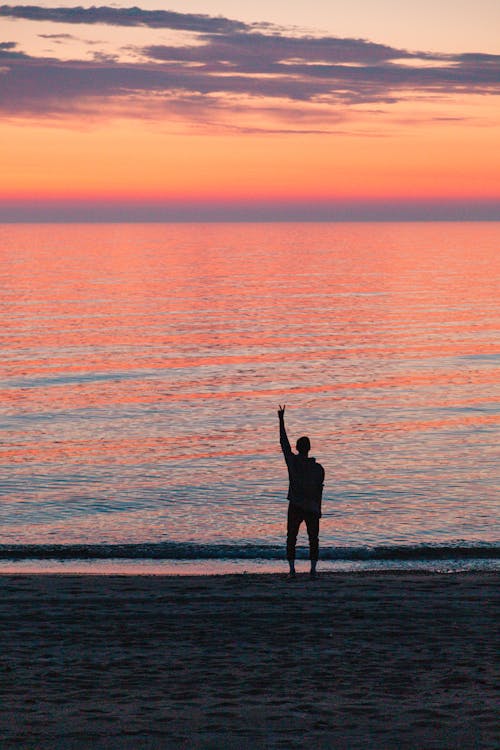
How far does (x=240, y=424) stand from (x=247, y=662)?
2411cm

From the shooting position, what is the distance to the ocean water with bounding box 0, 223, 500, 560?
22141 millimetres

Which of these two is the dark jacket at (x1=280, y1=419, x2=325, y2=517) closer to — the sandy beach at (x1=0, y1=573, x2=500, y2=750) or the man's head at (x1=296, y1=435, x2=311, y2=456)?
the man's head at (x1=296, y1=435, x2=311, y2=456)

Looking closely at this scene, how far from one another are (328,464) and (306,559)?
9.84 metres

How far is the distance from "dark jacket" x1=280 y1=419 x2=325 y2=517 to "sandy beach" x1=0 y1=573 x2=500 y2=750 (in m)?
1.41

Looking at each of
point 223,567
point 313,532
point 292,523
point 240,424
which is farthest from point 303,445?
point 240,424

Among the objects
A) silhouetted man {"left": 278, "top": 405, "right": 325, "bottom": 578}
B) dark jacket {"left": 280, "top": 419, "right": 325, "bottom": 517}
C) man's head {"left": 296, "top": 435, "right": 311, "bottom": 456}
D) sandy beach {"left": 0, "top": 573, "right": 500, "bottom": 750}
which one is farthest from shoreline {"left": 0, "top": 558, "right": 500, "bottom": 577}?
man's head {"left": 296, "top": 435, "right": 311, "bottom": 456}

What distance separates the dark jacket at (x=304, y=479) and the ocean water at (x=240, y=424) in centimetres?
519

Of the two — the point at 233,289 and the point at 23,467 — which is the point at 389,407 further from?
the point at 233,289

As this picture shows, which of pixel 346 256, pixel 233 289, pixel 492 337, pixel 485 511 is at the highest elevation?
pixel 346 256

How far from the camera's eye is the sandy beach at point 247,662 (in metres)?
9.11

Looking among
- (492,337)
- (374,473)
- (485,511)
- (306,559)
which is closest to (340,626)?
(306,559)

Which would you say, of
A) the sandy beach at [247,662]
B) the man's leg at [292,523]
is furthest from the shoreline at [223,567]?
the man's leg at [292,523]

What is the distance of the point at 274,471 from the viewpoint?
93.1 ft

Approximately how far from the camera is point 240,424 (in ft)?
116
